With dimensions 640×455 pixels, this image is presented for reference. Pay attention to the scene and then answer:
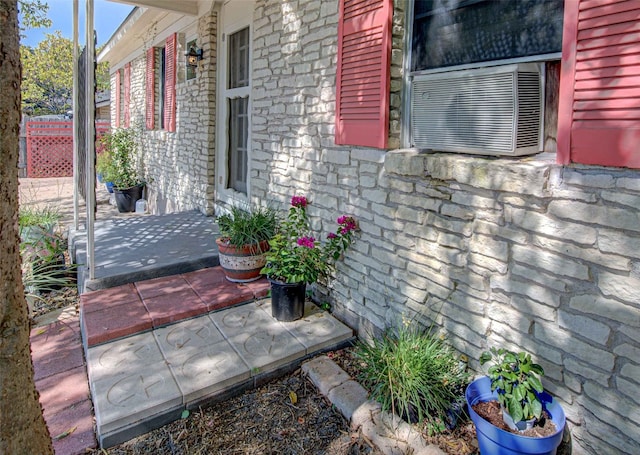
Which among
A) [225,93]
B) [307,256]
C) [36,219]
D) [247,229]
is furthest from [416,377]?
[36,219]

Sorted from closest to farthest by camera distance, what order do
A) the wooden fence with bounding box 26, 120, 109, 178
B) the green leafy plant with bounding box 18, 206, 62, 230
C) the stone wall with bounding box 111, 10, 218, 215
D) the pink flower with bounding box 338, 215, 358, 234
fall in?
the pink flower with bounding box 338, 215, 358, 234 < the green leafy plant with bounding box 18, 206, 62, 230 < the stone wall with bounding box 111, 10, 218, 215 < the wooden fence with bounding box 26, 120, 109, 178

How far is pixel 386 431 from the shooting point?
7.04 feet

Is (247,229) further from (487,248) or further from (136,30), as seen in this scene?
(136,30)

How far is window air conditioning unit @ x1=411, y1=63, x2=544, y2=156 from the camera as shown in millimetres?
2027

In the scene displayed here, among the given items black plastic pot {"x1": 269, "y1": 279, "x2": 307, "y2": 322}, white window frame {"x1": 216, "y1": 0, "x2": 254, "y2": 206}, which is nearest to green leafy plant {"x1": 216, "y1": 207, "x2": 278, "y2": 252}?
black plastic pot {"x1": 269, "y1": 279, "x2": 307, "y2": 322}

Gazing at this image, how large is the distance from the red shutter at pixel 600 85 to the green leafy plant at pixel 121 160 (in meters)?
8.21

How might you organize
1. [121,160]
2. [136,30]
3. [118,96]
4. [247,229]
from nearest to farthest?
[247,229] → [136,30] → [121,160] → [118,96]

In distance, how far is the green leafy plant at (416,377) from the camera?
85.8 inches

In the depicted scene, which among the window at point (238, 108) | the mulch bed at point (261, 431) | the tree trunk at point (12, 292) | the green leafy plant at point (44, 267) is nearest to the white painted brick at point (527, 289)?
the mulch bed at point (261, 431)

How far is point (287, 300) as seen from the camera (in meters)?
3.12

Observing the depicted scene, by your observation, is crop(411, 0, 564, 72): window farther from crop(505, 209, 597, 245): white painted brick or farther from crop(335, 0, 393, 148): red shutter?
crop(505, 209, 597, 245): white painted brick

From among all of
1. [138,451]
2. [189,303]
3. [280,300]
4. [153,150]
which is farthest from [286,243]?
[153,150]

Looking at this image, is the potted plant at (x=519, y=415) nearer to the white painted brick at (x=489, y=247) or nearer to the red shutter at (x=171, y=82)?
the white painted brick at (x=489, y=247)

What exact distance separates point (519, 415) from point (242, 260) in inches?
96.9
